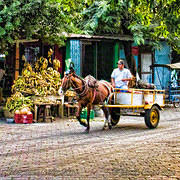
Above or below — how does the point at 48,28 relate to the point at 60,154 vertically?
above

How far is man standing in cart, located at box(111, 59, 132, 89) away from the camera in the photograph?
12.5 metres

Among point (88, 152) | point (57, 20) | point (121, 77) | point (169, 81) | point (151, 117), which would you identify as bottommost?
point (88, 152)

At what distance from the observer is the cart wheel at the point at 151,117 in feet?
41.0

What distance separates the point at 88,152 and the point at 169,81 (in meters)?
13.9

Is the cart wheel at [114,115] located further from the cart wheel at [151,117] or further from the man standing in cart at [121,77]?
the cart wheel at [151,117]

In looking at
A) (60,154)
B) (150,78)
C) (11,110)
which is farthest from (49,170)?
(150,78)

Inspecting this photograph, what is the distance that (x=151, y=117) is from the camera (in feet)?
41.5

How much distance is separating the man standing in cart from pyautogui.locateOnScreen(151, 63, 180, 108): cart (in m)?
8.74

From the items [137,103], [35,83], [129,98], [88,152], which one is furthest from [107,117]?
[35,83]

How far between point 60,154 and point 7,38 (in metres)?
6.59

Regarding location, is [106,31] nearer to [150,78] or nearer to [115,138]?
[150,78]

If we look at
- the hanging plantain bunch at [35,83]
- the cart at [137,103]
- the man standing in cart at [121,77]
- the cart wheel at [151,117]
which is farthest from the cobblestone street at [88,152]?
the hanging plantain bunch at [35,83]

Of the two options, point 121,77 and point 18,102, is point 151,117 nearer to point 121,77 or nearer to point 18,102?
point 121,77

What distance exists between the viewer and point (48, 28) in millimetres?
15195
